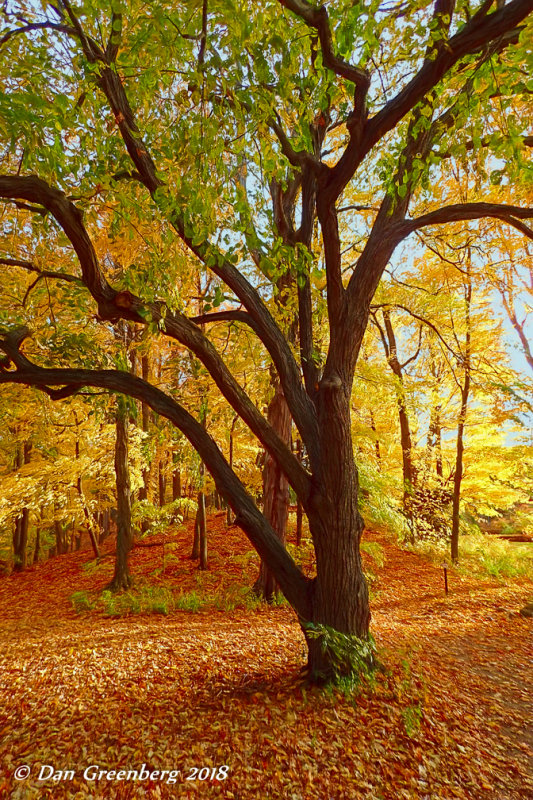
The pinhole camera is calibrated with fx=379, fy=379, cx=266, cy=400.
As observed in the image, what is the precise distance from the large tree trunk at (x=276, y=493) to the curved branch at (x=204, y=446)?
11.3ft

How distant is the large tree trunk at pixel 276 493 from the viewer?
290 inches

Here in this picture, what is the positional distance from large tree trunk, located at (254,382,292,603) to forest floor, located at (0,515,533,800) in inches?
34.1

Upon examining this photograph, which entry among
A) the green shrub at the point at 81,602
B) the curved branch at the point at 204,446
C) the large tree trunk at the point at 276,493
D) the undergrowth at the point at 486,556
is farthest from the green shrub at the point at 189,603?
the undergrowth at the point at 486,556

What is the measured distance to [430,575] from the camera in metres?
9.66

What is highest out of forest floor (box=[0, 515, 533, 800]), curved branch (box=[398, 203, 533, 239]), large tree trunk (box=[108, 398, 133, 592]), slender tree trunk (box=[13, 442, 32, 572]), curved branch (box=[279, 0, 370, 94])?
curved branch (box=[279, 0, 370, 94])

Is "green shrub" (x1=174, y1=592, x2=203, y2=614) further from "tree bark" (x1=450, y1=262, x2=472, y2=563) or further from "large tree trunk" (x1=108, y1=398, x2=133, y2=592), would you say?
"tree bark" (x1=450, y1=262, x2=472, y2=563)

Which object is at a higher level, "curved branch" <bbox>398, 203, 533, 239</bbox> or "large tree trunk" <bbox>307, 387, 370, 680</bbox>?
"curved branch" <bbox>398, 203, 533, 239</bbox>

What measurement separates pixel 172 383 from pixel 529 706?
878 centimetres

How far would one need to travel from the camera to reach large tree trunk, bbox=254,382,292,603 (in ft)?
24.1

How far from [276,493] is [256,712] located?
423cm

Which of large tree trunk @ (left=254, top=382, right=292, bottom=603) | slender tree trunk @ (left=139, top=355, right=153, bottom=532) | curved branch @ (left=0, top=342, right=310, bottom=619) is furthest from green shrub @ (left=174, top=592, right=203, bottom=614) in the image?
slender tree trunk @ (left=139, top=355, right=153, bottom=532)

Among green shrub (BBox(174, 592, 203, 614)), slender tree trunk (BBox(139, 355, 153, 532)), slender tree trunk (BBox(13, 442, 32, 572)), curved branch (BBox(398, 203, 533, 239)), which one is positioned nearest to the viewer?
curved branch (BBox(398, 203, 533, 239))

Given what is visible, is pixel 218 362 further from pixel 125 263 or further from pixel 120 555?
pixel 120 555

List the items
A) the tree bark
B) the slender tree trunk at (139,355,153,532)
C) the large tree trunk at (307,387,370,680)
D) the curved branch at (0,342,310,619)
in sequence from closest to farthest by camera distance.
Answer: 1. the large tree trunk at (307,387,370,680)
2. the curved branch at (0,342,310,619)
3. the tree bark
4. the slender tree trunk at (139,355,153,532)
